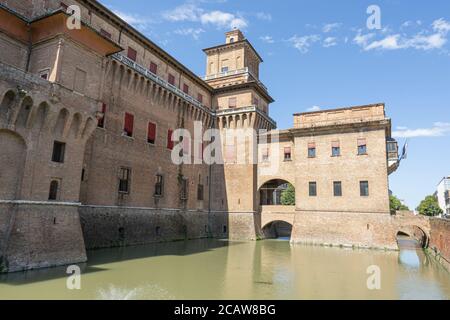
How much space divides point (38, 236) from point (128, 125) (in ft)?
33.5

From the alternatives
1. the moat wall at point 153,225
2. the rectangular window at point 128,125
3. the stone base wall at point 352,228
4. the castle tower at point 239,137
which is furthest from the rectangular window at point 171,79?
the stone base wall at point 352,228

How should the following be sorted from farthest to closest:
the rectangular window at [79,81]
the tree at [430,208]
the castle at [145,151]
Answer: the tree at [430,208]
the rectangular window at [79,81]
the castle at [145,151]

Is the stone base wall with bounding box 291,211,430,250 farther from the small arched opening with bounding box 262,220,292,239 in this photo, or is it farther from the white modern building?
the white modern building

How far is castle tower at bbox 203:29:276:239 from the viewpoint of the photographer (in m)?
28.5

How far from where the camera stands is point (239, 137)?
96.7 feet

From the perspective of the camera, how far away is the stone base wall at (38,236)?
11641 mm

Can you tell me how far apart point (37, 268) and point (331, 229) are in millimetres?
19738

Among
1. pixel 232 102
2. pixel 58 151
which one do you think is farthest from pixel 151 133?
pixel 232 102

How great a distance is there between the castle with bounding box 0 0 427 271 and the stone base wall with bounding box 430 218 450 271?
174cm

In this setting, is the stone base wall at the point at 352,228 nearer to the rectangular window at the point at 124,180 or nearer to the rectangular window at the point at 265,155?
the rectangular window at the point at 265,155

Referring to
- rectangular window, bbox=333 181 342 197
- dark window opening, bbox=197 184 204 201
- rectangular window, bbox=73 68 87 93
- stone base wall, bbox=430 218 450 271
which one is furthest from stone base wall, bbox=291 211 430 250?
rectangular window, bbox=73 68 87 93

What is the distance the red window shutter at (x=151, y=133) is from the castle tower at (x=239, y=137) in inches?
335

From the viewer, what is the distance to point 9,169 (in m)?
12.2

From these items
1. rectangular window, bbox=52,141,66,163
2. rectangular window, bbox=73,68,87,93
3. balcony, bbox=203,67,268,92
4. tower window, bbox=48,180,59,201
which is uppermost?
balcony, bbox=203,67,268,92
